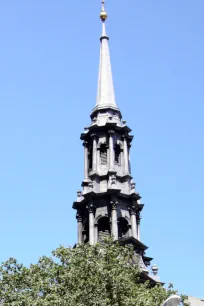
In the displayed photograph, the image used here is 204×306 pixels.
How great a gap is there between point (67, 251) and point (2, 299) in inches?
157

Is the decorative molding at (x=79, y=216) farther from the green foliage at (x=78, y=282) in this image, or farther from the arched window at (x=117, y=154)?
the green foliage at (x=78, y=282)

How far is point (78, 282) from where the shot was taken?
28875mm

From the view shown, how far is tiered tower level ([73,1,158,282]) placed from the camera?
53.4 meters

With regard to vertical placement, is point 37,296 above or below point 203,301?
below

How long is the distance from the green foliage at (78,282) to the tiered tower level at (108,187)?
751 inches

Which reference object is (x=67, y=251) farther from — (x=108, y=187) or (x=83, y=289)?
(x=108, y=187)

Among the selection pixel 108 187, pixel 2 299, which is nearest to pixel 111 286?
pixel 2 299

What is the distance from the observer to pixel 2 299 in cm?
2994

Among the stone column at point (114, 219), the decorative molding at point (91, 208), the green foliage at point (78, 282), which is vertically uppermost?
the decorative molding at point (91, 208)

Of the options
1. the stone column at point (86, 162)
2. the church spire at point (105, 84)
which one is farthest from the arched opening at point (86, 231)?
the church spire at point (105, 84)

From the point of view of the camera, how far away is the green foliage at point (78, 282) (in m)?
28.2

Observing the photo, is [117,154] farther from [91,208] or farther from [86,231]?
[86,231]

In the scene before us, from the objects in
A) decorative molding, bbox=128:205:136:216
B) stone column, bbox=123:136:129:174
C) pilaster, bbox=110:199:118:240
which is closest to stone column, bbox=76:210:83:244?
pilaster, bbox=110:199:118:240

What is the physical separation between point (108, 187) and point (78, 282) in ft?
85.2
